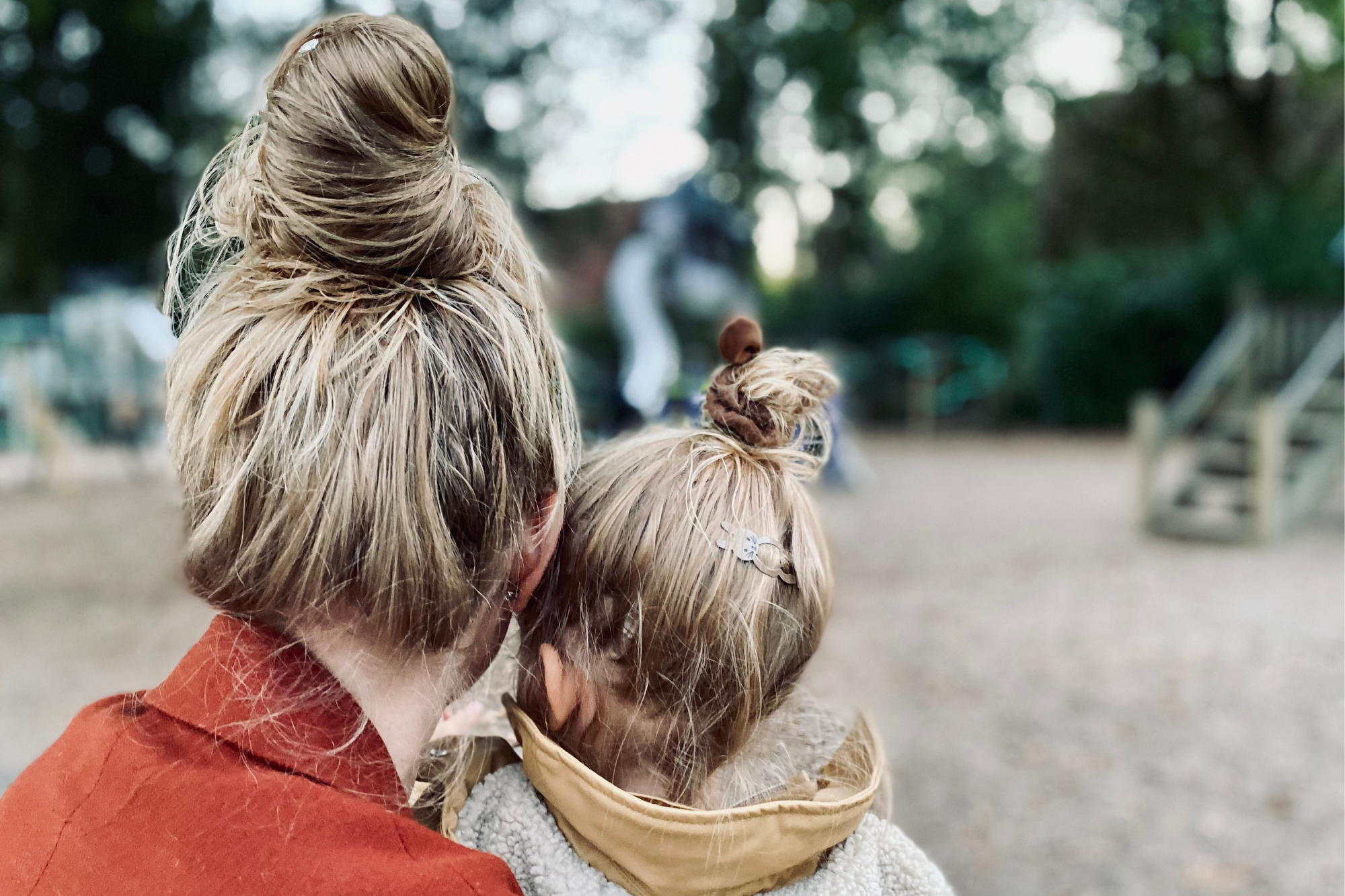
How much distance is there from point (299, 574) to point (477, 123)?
14003 millimetres

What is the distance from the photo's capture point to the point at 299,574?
862mm

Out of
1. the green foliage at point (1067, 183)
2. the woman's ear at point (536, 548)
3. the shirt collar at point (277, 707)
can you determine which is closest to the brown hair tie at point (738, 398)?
the woman's ear at point (536, 548)

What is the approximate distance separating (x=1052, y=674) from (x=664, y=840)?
4.41 meters

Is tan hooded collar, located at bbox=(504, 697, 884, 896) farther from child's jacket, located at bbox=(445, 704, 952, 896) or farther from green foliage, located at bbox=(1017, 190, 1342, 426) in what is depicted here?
green foliage, located at bbox=(1017, 190, 1342, 426)

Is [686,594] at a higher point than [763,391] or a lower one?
lower

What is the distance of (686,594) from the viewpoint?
1079mm

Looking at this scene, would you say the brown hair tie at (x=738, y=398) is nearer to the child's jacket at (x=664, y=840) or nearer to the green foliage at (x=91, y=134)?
the child's jacket at (x=664, y=840)

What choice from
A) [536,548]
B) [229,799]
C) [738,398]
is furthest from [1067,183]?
[229,799]

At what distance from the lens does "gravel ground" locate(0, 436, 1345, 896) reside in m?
3.28

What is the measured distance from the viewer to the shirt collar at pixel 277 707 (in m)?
0.87

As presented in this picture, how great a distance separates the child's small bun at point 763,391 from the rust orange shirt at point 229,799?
1.66 feet

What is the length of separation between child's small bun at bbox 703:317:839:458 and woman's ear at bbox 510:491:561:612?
25cm

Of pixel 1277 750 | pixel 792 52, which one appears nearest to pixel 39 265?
pixel 792 52

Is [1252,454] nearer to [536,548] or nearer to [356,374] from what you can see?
[536,548]
